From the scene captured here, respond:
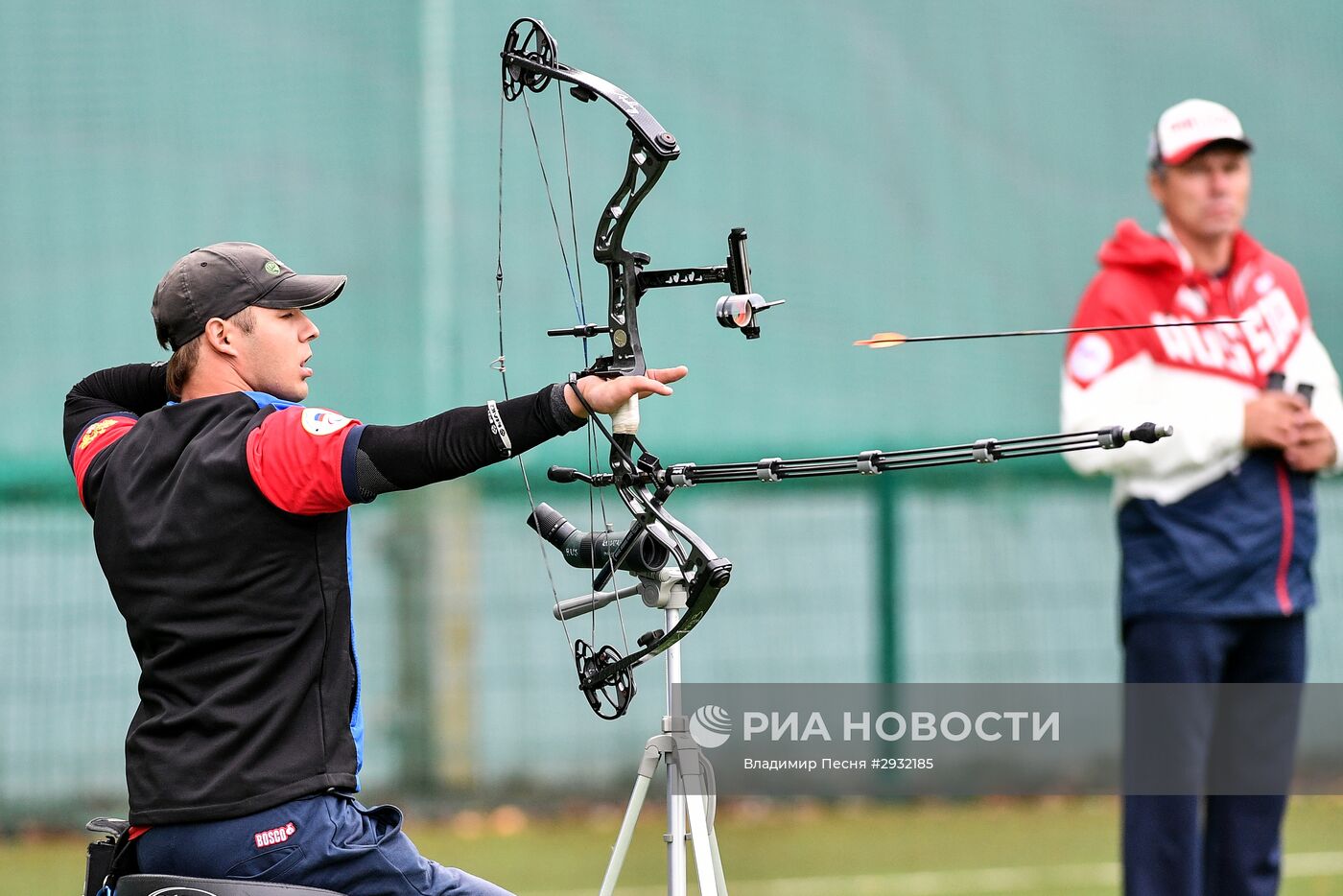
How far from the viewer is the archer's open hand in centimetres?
234

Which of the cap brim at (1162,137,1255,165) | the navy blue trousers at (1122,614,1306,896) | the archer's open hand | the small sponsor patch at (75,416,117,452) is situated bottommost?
the navy blue trousers at (1122,614,1306,896)

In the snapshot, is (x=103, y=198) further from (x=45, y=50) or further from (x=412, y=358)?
(x=412, y=358)

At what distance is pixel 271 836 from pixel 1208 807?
2.12 meters

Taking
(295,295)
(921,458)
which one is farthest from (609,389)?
(295,295)

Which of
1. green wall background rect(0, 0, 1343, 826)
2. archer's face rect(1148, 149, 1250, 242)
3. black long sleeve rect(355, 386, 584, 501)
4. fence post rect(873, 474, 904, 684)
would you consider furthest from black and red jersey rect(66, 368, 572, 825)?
fence post rect(873, 474, 904, 684)

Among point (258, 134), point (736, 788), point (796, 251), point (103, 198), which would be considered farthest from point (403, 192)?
point (736, 788)

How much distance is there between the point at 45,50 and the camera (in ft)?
18.7

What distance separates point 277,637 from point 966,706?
13.2 feet

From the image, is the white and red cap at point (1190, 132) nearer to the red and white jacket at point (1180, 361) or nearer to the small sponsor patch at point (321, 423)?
the red and white jacket at point (1180, 361)

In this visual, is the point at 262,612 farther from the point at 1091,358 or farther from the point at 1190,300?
the point at 1190,300

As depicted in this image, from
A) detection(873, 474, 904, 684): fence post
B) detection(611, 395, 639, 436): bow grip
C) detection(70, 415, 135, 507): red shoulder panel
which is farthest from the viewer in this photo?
detection(873, 474, 904, 684): fence post

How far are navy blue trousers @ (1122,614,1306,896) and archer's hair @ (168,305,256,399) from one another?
1.99 m

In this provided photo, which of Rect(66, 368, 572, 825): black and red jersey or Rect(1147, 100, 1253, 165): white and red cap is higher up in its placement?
Rect(1147, 100, 1253, 165): white and red cap

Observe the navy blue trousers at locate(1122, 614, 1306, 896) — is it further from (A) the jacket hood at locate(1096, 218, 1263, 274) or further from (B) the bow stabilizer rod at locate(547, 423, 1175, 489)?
(B) the bow stabilizer rod at locate(547, 423, 1175, 489)
